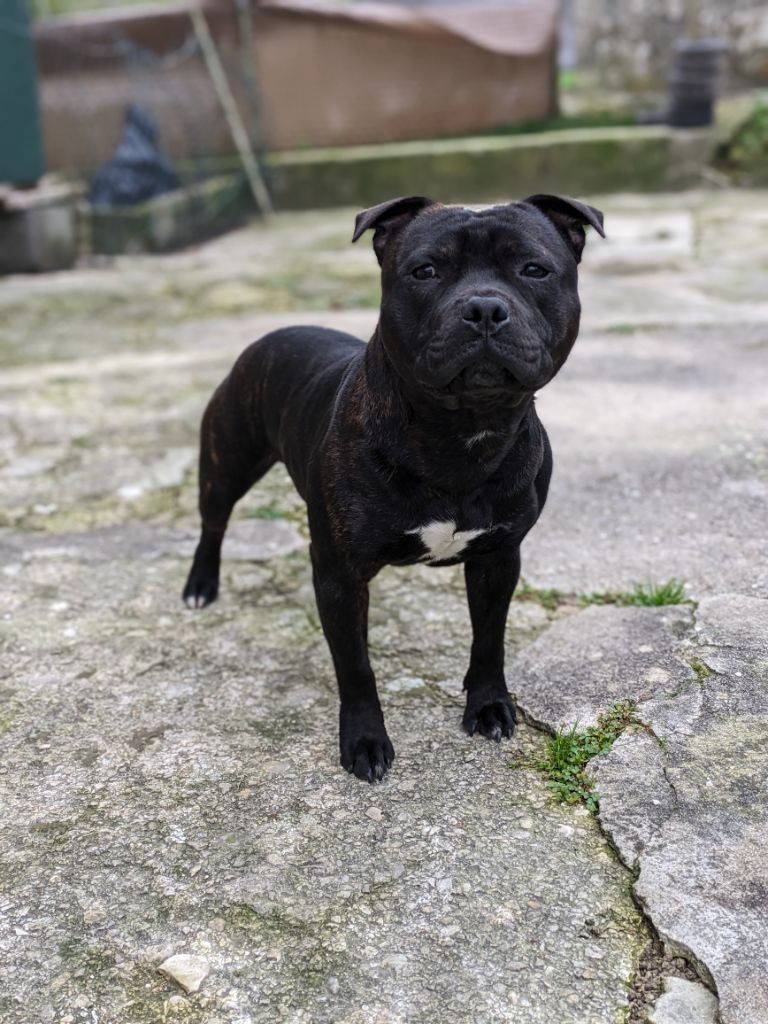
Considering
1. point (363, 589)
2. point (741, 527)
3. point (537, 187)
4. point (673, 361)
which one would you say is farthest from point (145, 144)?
point (363, 589)

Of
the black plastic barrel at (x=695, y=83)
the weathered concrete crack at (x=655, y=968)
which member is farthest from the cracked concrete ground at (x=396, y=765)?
the black plastic barrel at (x=695, y=83)

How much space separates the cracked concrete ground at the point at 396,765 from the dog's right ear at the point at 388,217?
4.09ft

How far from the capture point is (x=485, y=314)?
2.20 m

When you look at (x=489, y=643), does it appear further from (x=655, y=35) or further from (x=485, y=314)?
(x=655, y=35)

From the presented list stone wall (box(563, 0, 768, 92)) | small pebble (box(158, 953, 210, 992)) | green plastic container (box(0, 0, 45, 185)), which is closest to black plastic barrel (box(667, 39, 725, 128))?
stone wall (box(563, 0, 768, 92))

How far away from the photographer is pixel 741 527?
3.86 meters

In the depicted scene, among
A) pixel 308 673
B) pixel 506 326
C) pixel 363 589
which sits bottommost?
pixel 308 673

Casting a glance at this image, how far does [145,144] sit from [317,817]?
349 inches

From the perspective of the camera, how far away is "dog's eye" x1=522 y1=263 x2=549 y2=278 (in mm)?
2367

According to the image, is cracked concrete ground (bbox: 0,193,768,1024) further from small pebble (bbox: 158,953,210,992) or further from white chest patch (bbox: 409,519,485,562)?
white chest patch (bbox: 409,519,485,562)

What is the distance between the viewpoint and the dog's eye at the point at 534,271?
237 centimetres

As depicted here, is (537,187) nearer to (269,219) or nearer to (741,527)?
(269,219)

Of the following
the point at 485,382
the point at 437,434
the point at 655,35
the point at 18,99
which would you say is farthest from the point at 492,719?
the point at 655,35

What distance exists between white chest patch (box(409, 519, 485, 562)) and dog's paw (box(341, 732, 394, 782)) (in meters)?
0.49
